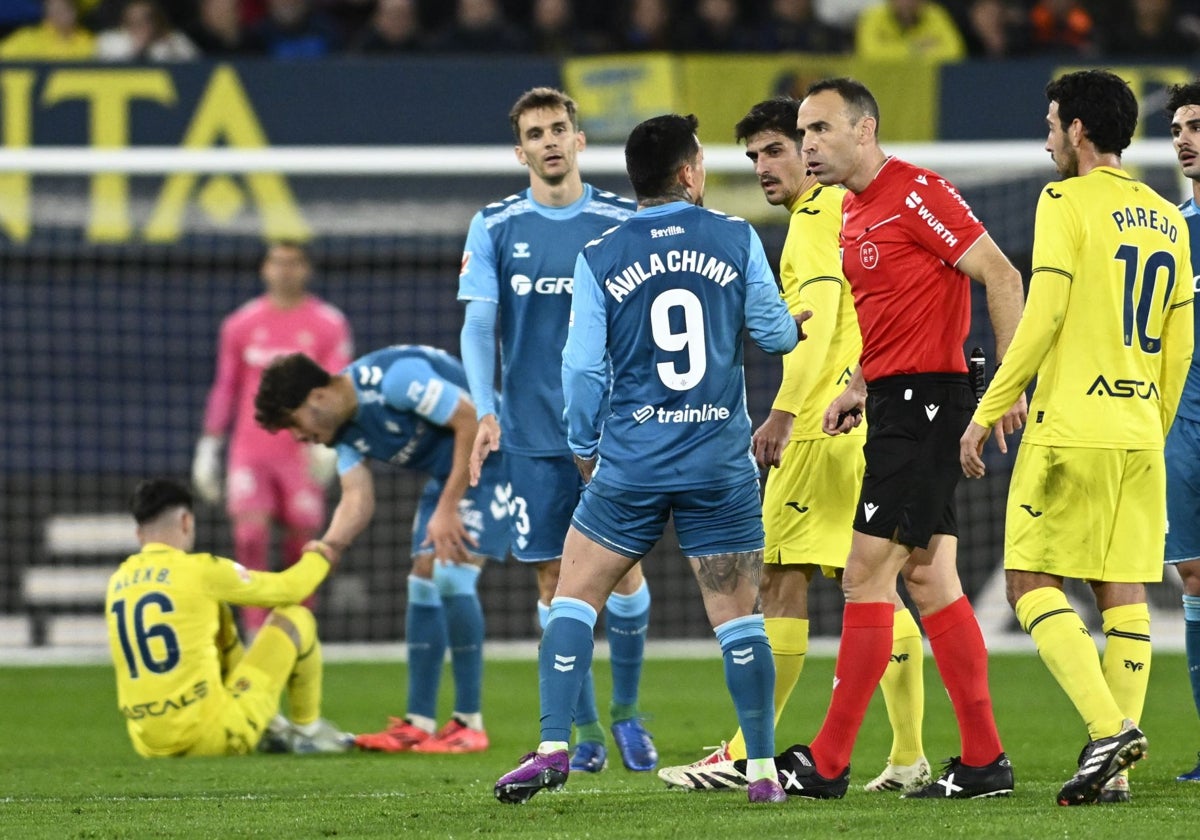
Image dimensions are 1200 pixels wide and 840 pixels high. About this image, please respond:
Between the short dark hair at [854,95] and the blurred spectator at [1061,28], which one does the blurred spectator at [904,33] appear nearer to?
the blurred spectator at [1061,28]

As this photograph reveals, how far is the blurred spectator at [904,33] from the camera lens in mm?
13656

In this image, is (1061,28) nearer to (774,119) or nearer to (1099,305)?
(774,119)

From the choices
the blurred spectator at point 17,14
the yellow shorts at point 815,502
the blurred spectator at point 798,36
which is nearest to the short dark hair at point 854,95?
the yellow shorts at point 815,502

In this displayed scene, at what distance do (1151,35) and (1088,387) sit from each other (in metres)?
8.51

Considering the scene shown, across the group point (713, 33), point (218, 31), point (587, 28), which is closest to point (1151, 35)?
point (713, 33)

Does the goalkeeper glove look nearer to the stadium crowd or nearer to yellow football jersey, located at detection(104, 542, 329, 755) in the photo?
the stadium crowd

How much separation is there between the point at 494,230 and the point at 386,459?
1.41 metres

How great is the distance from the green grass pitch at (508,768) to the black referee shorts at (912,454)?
0.87m

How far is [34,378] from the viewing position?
12.6 metres

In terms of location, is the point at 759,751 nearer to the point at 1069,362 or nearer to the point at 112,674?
the point at 1069,362

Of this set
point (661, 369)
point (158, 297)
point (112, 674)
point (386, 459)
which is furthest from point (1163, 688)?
point (158, 297)

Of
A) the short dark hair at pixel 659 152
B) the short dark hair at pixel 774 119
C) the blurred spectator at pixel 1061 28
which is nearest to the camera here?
the short dark hair at pixel 659 152

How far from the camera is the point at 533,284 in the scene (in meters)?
7.15

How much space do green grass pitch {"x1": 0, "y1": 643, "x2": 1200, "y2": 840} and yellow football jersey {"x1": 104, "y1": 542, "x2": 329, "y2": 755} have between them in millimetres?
188
